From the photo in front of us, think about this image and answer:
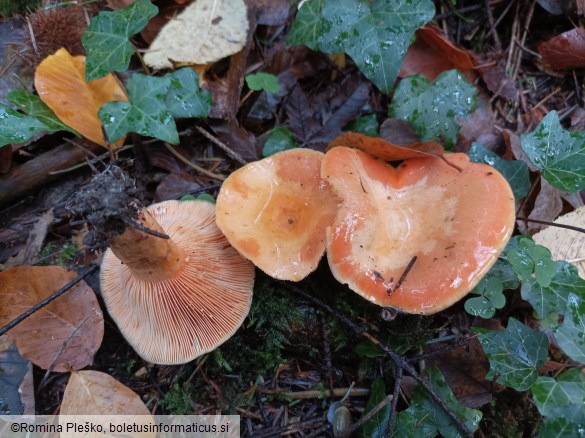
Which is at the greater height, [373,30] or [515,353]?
[373,30]

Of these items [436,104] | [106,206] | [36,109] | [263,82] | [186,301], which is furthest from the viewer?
[263,82]

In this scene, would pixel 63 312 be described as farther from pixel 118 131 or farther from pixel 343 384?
pixel 343 384

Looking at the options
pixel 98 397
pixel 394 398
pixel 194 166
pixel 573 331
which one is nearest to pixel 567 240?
pixel 573 331

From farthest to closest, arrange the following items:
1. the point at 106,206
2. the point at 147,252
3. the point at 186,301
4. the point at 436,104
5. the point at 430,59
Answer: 1. the point at 430,59
2. the point at 436,104
3. the point at 186,301
4. the point at 147,252
5. the point at 106,206

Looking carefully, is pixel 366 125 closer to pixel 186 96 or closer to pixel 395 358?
pixel 186 96

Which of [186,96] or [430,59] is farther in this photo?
[430,59]

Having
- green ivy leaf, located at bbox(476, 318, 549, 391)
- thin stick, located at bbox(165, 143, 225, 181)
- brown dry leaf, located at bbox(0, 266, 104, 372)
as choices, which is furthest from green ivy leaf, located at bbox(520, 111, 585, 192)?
brown dry leaf, located at bbox(0, 266, 104, 372)
